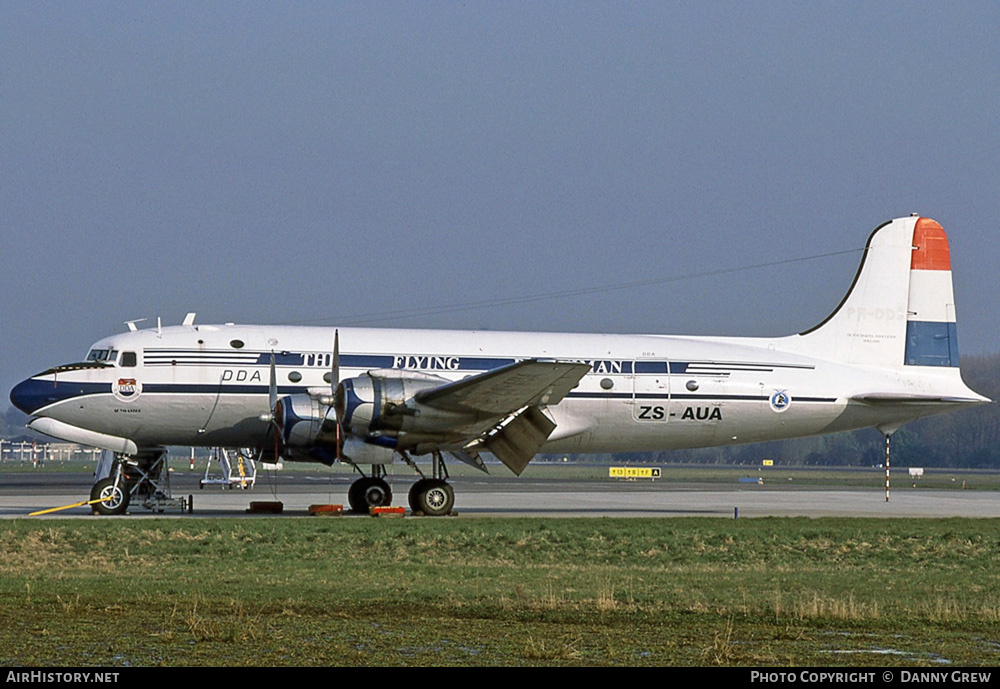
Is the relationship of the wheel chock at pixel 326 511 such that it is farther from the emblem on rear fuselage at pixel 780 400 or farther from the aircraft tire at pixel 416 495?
the emblem on rear fuselage at pixel 780 400

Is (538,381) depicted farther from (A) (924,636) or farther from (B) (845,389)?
(A) (924,636)

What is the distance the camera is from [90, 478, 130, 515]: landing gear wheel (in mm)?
28203

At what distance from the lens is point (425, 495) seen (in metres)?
28.4

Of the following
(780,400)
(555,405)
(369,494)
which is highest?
(780,400)

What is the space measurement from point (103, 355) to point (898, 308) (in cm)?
2074

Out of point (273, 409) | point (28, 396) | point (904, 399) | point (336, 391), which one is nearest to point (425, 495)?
point (336, 391)

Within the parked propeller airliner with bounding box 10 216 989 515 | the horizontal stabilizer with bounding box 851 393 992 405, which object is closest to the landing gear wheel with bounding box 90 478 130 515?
the parked propeller airliner with bounding box 10 216 989 515

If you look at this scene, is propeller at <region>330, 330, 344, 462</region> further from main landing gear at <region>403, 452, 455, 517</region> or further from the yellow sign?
the yellow sign

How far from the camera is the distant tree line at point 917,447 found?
11800 centimetres

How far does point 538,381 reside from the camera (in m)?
25.8

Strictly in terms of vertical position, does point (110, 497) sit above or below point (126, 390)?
below

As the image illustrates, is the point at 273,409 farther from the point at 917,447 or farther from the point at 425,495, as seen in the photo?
the point at 917,447
